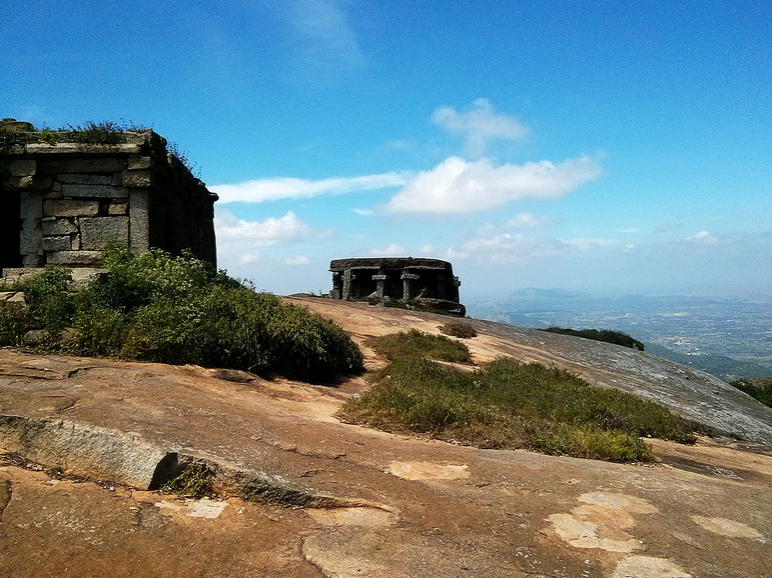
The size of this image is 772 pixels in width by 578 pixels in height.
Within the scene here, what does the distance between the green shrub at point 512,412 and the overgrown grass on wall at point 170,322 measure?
1535mm

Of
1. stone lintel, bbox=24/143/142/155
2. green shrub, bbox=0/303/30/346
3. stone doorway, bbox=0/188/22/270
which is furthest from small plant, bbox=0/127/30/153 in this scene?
green shrub, bbox=0/303/30/346

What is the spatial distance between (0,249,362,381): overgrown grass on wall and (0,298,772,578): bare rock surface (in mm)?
853

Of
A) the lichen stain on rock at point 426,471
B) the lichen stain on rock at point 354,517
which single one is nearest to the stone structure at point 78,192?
the lichen stain on rock at point 426,471

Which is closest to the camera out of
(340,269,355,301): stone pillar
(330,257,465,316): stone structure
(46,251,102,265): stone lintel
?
(46,251,102,265): stone lintel

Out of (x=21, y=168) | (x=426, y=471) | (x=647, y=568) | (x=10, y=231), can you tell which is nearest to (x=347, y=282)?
(x=10, y=231)

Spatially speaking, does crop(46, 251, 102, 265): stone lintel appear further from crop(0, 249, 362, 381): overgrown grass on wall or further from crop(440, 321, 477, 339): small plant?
crop(440, 321, 477, 339): small plant

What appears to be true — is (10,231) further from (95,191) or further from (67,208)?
(95,191)

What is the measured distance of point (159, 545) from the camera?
3.58 meters

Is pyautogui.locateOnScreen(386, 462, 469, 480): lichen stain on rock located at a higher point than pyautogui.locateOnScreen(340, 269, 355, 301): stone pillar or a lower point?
lower

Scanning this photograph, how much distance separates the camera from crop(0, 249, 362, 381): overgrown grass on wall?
7867 millimetres

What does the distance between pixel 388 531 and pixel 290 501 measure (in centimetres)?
82

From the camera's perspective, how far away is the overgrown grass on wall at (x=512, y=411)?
6.83 meters

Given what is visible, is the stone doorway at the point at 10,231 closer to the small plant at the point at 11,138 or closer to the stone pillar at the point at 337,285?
the small plant at the point at 11,138

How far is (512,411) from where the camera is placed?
8156 millimetres
